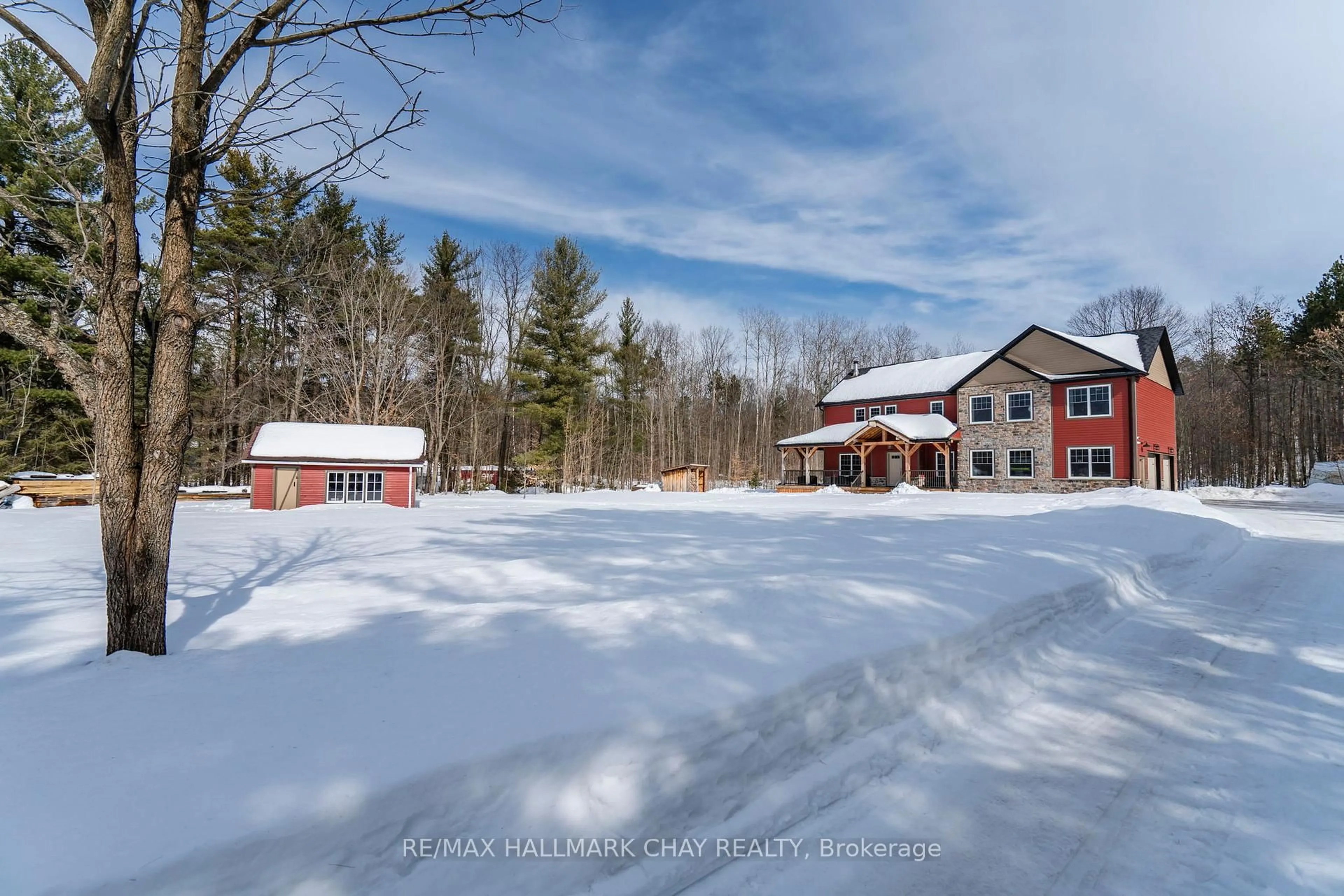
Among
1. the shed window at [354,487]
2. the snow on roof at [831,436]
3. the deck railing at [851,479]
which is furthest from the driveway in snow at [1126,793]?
the snow on roof at [831,436]

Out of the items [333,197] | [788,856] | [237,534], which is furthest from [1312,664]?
[333,197]

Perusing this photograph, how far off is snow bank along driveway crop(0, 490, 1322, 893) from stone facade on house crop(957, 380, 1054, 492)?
61.6 ft

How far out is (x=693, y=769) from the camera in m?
2.86

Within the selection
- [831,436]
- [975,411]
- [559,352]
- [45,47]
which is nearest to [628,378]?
[559,352]

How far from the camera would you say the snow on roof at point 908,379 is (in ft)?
95.5

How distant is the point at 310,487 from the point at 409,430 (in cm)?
362

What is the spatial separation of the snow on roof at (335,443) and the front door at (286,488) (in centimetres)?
41

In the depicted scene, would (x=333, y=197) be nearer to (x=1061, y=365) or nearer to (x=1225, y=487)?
(x=1061, y=365)

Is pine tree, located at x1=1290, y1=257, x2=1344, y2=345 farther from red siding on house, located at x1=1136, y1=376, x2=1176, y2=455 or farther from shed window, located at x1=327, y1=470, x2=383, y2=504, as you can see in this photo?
shed window, located at x1=327, y1=470, x2=383, y2=504

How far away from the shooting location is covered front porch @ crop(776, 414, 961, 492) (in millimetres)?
26609

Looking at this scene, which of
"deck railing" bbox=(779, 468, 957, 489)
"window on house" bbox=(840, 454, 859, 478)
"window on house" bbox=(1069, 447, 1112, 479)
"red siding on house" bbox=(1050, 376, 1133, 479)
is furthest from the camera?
"window on house" bbox=(840, 454, 859, 478)

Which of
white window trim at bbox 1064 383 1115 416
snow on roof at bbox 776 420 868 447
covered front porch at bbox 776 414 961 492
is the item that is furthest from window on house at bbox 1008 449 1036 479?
snow on roof at bbox 776 420 868 447

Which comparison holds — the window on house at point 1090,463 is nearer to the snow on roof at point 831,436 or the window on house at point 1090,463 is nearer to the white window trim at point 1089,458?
the white window trim at point 1089,458

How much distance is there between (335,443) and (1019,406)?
Answer: 26295 millimetres
